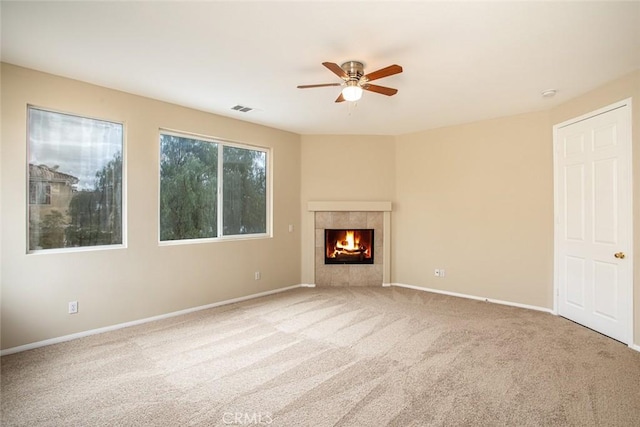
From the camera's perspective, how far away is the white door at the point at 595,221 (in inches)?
127

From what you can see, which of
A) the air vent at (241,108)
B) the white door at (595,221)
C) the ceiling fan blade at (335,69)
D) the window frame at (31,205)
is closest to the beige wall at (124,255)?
the window frame at (31,205)

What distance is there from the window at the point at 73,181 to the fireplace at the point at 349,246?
10.6ft

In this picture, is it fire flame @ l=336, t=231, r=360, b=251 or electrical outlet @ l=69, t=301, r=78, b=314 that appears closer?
electrical outlet @ l=69, t=301, r=78, b=314

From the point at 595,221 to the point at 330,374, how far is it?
338 cm

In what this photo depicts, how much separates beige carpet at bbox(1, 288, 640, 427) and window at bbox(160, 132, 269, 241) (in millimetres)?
1256

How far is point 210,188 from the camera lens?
179 inches

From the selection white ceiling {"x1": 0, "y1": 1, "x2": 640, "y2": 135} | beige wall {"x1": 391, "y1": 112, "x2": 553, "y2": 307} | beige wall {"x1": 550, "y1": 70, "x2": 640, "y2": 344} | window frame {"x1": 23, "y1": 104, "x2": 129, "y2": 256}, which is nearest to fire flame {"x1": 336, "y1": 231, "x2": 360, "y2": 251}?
beige wall {"x1": 391, "y1": 112, "x2": 553, "y2": 307}

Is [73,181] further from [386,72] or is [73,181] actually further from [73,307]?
[386,72]

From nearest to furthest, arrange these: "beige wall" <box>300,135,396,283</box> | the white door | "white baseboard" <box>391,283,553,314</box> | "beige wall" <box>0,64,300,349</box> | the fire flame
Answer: "beige wall" <box>0,64,300,349</box> → the white door → "white baseboard" <box>391,283,553,314</box> → "beige wall" <box>300,135,396,283</box> → the fire flame

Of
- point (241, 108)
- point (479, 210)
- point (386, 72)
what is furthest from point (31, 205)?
point (479, 210)

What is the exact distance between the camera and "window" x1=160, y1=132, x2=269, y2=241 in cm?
411

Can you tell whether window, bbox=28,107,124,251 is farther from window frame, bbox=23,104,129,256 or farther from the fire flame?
the fire flame

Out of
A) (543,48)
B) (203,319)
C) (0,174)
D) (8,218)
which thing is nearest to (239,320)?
(203,319)

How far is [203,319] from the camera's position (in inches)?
153
